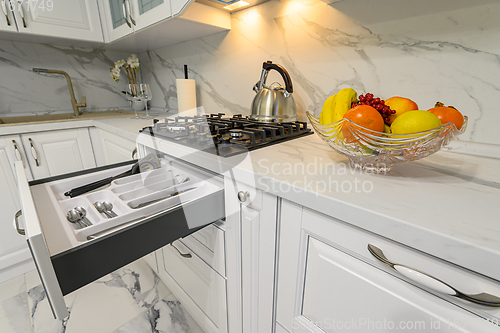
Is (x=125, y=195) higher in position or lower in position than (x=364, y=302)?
higher

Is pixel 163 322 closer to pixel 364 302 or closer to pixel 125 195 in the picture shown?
pixel 125 195

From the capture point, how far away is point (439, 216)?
1.17 feet

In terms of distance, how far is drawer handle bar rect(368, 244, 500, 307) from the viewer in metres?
0.30

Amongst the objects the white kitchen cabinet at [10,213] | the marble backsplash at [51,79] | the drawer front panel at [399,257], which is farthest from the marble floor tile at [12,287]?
the drawer front panel at [399,257]

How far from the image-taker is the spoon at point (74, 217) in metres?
0.56

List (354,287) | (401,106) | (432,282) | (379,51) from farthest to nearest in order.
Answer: (379,51) < (401,106) < (354,287) < (432,282)

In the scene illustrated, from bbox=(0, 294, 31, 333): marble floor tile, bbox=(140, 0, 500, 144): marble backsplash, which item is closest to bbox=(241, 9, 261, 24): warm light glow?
bbox=(140, 0, 500, 144): marble backsplash

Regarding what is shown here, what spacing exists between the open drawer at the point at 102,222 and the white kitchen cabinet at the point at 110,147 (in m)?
0.40

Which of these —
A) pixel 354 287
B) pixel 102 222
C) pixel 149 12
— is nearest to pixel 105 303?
pixel 102 222

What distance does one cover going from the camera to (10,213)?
4.40 ft

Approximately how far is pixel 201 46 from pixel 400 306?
1.65m

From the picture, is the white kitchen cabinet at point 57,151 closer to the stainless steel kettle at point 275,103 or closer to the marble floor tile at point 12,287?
the marble floor tile at point 12,287

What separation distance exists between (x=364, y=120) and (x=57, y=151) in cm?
170

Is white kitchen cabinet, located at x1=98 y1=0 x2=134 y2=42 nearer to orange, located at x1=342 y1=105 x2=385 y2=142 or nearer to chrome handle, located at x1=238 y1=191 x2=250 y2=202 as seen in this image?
chrome handle, located at x1=238 y1=191 x2=250 y2=202
